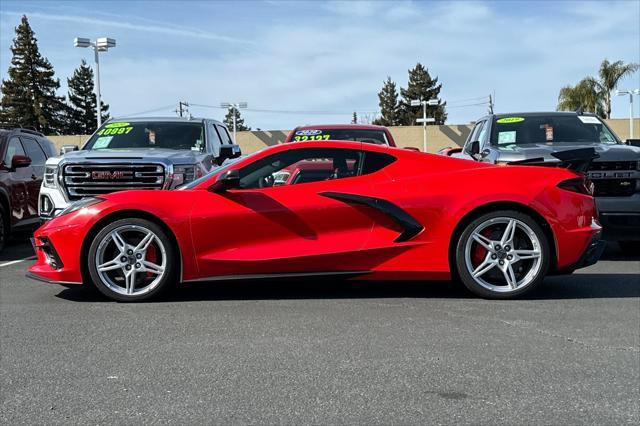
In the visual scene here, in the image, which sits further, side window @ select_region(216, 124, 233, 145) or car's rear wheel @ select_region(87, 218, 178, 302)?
side window @ select_region(216, 124, 233, 145)

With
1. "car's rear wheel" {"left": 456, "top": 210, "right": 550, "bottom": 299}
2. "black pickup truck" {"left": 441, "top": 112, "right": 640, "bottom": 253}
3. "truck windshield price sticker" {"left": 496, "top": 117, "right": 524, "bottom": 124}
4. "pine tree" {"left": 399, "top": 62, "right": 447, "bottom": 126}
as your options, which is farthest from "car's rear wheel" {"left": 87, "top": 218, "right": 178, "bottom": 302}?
"pine tree" {"left": 399, "top": 62, "right": 447, "bottom": 126}

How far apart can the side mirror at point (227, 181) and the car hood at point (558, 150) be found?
147 inches

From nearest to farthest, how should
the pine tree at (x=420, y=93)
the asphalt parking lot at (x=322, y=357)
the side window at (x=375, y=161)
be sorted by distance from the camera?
the asphalt parking lot at (x=322, y=357) < the side window at (x=375, y=161) < the pine tree at (x=420, y=93)

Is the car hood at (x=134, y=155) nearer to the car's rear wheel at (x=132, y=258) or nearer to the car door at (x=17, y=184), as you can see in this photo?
the car door at (x=17, y=184)

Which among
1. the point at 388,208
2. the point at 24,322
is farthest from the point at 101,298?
the point at 388,208

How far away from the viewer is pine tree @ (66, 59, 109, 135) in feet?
280

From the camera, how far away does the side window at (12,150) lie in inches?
377

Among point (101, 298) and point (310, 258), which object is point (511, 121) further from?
point (101, 298)

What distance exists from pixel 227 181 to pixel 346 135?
493cm

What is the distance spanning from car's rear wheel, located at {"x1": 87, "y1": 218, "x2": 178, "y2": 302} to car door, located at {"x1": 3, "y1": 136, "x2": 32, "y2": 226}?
4850mm

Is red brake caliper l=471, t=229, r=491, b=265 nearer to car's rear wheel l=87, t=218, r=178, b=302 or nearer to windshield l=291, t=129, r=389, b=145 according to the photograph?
car's rear wheel l=87, t=218, r=178, b=302

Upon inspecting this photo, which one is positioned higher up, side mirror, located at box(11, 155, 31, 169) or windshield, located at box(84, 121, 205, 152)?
windshield, located at box(84, 121, 205, 152)

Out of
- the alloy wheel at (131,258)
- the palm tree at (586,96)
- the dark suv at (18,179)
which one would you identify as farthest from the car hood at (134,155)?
the palm tree at (586,96)

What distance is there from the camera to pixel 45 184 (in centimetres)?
820
